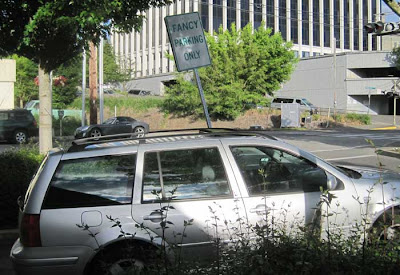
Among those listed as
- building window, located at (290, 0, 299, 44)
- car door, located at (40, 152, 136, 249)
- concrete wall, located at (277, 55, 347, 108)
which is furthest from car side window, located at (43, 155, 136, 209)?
building window, located at (290, 0, 299, 44)

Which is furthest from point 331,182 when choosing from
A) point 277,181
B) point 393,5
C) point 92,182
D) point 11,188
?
point 11,188

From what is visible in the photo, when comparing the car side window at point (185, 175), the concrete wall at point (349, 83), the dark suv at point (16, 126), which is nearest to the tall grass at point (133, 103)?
the concrete wall at point (349, 83)

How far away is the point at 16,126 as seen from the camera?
23938 mm

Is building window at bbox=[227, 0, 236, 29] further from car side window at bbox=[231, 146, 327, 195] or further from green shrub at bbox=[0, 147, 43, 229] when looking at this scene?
car side window at bbox=[231, 146, 327, 195]

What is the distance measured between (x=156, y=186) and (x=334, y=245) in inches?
66.3

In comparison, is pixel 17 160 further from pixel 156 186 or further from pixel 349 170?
pixel 349 170

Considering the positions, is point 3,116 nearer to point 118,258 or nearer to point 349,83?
point 118,258

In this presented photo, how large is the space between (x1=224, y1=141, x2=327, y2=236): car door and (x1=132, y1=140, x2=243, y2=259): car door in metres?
0.14

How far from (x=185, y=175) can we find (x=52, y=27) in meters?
4.70

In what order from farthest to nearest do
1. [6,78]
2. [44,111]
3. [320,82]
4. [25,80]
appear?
1. [320,82]
2. [25,80]
3. [6,78]
4. [44,111]

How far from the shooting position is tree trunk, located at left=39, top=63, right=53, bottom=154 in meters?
8.30

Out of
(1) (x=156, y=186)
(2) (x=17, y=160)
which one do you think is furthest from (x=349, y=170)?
(2) (x=17, y=160)

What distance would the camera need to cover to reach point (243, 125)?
39562mm

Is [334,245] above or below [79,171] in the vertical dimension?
below
